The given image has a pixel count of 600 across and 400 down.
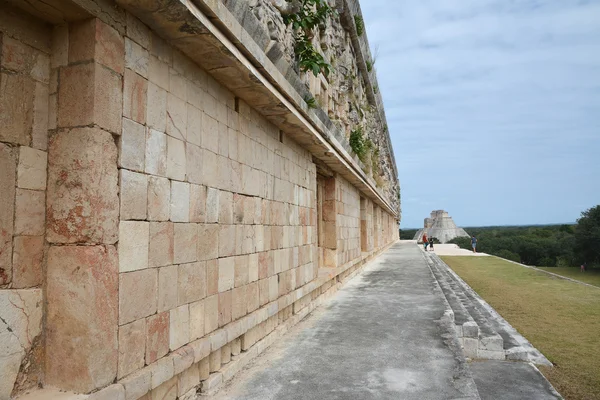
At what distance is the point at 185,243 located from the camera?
3.08 meters

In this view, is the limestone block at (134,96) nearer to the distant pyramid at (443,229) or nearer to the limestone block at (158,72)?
the limestone block at (158,72)

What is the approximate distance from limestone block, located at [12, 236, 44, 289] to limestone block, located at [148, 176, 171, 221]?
0.65 metres

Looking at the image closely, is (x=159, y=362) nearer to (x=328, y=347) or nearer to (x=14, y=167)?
(x=14, y=167)

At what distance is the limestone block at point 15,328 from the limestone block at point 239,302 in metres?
1.77

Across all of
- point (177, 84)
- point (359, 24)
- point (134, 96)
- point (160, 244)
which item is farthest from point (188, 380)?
point (359, 24)

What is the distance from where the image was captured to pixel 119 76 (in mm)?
2455

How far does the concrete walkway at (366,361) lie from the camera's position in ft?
10.6

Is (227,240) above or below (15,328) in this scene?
above

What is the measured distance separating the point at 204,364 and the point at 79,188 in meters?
1.81

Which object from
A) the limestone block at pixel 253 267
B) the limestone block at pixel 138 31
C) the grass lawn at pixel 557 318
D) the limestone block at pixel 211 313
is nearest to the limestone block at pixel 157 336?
the limestone block at pixel 211 313

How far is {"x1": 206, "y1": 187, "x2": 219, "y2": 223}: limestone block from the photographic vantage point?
340 cm

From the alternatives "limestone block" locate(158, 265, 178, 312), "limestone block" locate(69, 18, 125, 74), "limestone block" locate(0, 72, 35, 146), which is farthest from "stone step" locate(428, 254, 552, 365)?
"limestone block" locate(0, 72, 35, 146)

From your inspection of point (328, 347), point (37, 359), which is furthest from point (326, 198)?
point (37, 359)

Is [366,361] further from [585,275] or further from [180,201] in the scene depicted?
[585,275]
